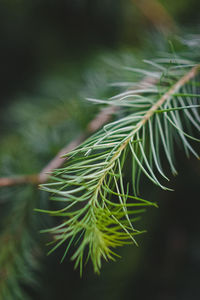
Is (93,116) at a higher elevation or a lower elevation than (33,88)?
lower

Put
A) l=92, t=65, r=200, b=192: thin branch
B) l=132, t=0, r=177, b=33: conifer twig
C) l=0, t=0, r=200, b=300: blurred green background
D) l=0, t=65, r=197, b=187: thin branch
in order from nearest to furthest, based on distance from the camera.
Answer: l=92, t=65, r=200, b=192: thin branch → l=0, t=65, r=197, b=187: thin branch → l=0, t=0, r=200, b=300: blurred green background → l=132, t=0, r=177, b=33: conifer twig

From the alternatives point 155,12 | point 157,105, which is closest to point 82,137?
point 157,105

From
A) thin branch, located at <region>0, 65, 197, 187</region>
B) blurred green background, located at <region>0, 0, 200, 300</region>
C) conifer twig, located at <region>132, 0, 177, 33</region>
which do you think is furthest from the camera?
conifer twig, located at <region>132, 0, 177, 33</region>

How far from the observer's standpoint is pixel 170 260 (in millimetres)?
848

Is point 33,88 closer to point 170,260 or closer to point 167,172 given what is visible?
point 167,172

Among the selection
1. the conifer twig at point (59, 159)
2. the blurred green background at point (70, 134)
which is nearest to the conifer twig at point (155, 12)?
the blurred green background at point (70, 134)

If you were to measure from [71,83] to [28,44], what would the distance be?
40cm

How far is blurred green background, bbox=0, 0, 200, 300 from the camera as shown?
0.56 metres

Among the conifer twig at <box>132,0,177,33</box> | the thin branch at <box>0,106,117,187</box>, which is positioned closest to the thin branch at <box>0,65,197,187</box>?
the thin branch at <box>0,106,117,187</box>

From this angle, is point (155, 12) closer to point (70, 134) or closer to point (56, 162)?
point (70, 134)

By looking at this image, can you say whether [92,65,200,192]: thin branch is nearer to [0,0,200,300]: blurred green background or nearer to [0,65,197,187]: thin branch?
[0,65,197,187]: thin branch

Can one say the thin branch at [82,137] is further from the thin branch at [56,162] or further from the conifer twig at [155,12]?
the conifer twig at [155,12]

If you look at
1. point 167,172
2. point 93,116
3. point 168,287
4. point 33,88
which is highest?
point 33,88

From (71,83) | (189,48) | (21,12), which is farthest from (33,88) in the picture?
(189,48)
